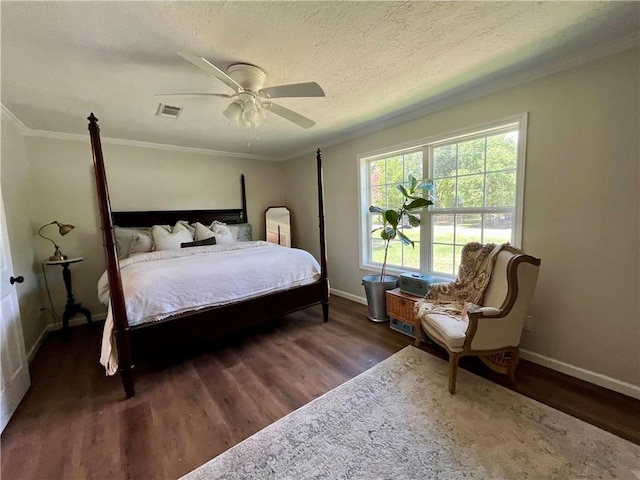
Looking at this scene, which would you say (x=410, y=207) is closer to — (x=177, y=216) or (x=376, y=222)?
(x=376, y=222)

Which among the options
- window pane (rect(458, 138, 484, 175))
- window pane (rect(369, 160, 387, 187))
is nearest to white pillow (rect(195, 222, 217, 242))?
window pane (rect(369, 160, 387, 187))

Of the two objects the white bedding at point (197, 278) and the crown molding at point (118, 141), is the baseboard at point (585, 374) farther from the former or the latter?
the crown molding at point (118, 141)

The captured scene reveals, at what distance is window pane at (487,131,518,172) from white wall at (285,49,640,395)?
18 centimetres

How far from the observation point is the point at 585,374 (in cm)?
202

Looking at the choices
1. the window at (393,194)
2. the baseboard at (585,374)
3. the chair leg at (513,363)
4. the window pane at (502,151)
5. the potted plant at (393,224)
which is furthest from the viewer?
the window at (393,194)

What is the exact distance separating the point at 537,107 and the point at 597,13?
0.69 metres

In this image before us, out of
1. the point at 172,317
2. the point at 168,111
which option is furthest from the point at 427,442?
the point at 168,111

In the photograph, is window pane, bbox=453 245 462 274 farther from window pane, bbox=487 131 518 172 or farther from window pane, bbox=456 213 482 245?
window pane, bbox=487 131 518 172

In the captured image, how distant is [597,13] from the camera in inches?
59.8

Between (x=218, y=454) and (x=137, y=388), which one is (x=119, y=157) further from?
(x=218, y=454)

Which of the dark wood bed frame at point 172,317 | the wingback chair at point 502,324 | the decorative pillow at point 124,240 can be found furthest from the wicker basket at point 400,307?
the decorative pillow at point 124,240

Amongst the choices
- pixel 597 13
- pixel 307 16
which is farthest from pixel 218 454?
pixel 597 13

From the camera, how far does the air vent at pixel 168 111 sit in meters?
2.55

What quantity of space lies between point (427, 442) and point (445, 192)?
89.5 inches
